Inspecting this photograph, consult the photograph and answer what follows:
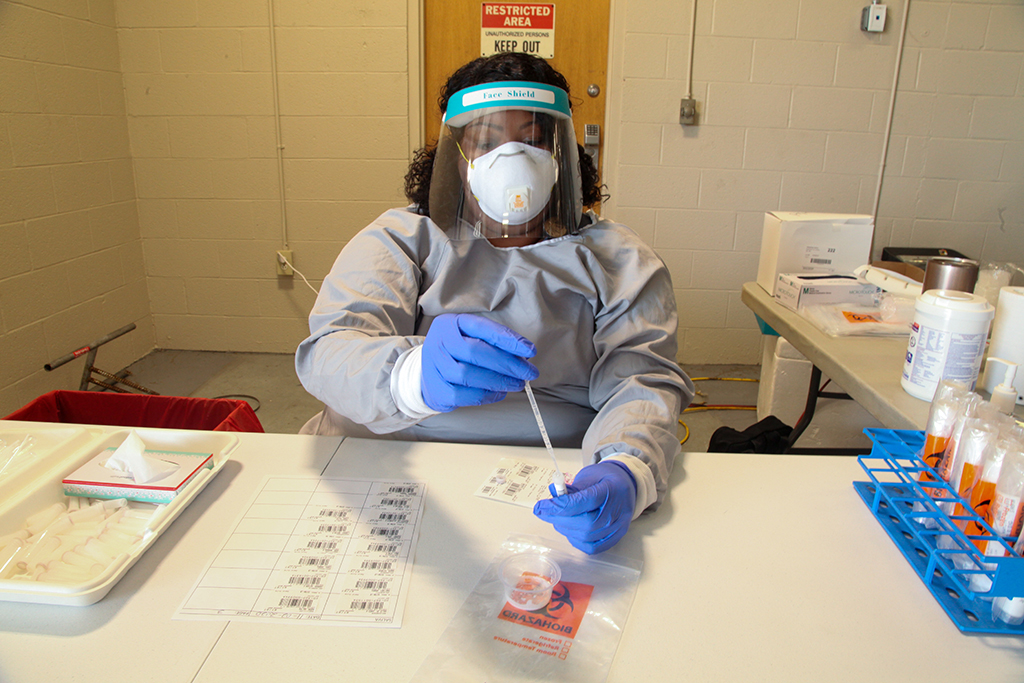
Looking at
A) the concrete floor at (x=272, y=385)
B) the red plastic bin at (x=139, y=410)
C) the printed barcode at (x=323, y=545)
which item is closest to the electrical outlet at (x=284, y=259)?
the concrete floor at (x=272, y=385)

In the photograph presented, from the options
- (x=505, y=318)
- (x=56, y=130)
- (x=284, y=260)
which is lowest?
(x=284, y=260)

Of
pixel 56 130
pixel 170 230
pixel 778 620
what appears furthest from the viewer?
pixel 170 230

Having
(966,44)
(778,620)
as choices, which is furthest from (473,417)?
(966,44)

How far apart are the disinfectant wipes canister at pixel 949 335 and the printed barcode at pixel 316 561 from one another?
1142 millimetres

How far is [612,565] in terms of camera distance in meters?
0.83

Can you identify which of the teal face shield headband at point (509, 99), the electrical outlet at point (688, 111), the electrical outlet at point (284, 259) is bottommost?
the electrical outlet at point (284, 259)

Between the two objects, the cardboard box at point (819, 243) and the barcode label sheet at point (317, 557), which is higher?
the cardboard box at point (819, 243)

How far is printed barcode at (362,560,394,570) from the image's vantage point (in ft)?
2.68

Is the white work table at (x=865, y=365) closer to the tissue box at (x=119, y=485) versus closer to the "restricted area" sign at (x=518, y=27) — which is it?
the tissue box at (x=119, y=485)

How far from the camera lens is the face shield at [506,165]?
1.16m

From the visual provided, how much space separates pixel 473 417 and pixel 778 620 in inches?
25.5

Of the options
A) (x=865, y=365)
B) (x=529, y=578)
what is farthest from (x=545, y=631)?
(x=865, y=365)

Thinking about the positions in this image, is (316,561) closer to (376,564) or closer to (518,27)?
(376,564)

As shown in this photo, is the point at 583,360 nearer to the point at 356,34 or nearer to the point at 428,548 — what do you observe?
the point at 428,548
